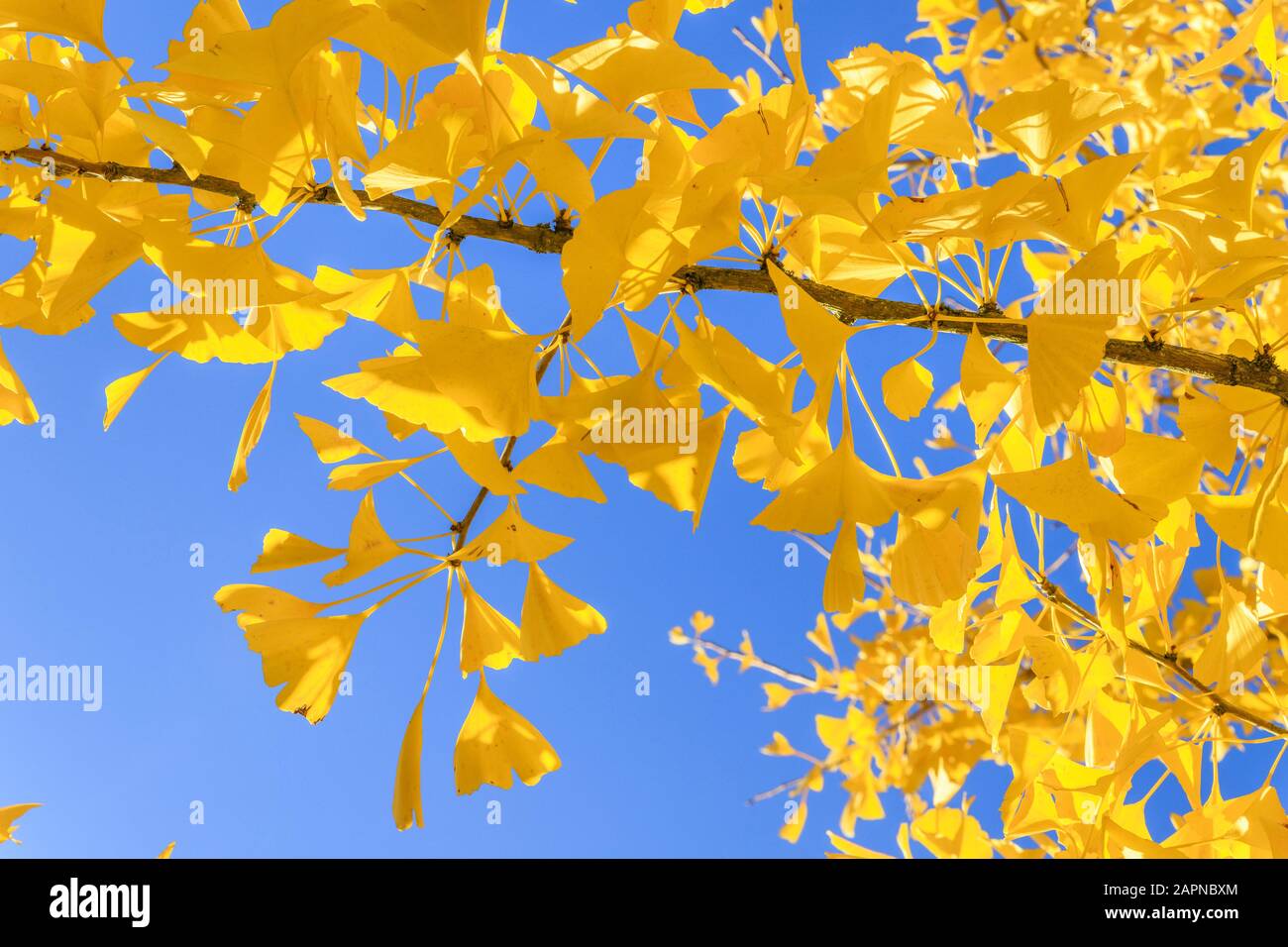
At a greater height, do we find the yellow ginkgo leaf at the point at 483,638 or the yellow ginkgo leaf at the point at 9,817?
the yellow ginkgo leaf at the point at 483,638

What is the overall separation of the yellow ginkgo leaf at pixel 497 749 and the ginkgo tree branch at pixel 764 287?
33cm

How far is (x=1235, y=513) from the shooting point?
1.69 feet

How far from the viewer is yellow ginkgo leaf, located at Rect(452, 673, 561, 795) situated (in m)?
0.56

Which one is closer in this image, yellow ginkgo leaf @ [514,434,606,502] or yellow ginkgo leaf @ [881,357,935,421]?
yellow ginkgo leaf @ [514,434,606,502]

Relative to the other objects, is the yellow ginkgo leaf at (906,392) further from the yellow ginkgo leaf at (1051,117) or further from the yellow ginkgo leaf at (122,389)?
the yellow ginkgo leaf at (122,389)

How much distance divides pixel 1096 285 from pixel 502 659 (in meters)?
0.43

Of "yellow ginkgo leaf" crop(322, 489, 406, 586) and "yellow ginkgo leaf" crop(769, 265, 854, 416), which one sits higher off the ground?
"yellow ginkgo leaf" crop(769, 265, 854, 416)

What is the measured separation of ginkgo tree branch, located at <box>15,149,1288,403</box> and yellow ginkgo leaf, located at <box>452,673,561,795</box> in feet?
1.08

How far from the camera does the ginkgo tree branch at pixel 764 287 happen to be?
467 mm

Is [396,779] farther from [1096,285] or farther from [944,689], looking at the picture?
[944,689]

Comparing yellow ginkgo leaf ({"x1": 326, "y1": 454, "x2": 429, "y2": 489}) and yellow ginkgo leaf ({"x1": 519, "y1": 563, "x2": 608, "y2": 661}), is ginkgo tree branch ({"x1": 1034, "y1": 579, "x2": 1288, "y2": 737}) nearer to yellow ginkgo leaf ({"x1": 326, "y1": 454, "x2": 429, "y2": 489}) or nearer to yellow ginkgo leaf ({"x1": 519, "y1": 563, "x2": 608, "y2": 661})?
yellow ginkgo leaf ({"x1": 519, "y1": 563, "x2": 608, "y2": 661})

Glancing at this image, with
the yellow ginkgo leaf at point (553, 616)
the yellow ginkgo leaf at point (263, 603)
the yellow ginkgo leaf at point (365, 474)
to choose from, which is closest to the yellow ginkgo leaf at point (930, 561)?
the yellow ginkgo leaf at point (553, 616)

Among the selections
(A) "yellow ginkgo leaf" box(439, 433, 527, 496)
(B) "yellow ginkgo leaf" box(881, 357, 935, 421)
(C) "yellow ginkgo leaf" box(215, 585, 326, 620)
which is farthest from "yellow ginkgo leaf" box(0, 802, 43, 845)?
(B) "yellow ginkgo leaf" box(881, 357, 935, 421)

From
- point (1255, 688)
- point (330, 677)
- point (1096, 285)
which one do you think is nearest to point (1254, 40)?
point (1096, 285)
